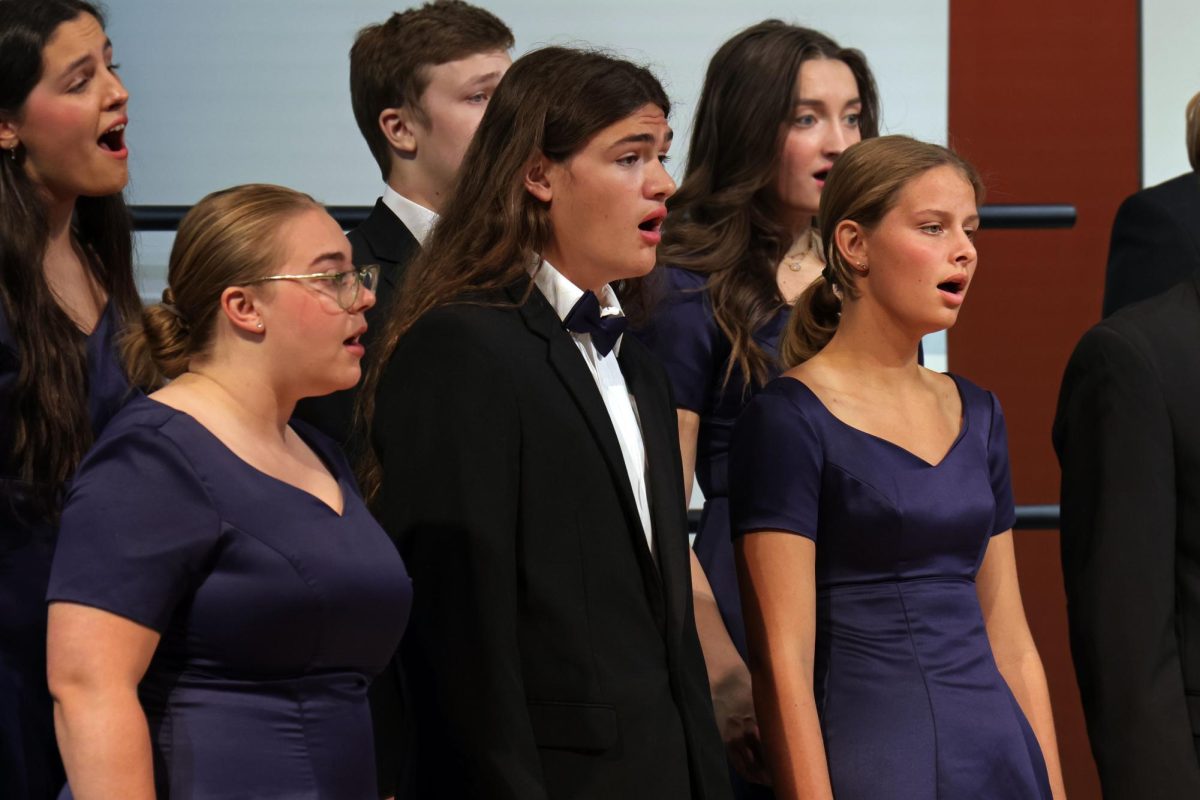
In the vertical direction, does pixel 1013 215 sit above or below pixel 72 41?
below

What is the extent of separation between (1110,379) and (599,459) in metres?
0.68

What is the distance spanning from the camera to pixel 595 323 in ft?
6.77

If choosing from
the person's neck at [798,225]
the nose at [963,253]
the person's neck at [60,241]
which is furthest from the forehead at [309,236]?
the person's neck at [798,225]

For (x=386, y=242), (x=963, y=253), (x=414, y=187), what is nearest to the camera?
(x=963, y=253)

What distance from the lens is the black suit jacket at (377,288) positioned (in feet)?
8.19

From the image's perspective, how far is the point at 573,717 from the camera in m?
1.86

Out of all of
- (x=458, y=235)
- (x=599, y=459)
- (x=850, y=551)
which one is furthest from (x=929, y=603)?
(x=458, y=235)

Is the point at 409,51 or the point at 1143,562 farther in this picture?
the point at 409,51

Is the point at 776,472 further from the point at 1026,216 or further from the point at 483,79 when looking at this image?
the point at 1026,216

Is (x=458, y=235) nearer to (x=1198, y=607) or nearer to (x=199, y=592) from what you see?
(x=199, y=592)

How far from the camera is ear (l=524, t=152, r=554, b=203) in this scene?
2.08 metres

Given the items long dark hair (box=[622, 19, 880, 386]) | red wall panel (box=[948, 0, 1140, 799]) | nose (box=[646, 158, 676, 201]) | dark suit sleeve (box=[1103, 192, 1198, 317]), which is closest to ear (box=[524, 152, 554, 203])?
nose (box=[646, 158, 676, 201])

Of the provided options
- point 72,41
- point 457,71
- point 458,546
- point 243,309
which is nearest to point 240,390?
point 243,309

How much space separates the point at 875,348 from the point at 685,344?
367 mm
